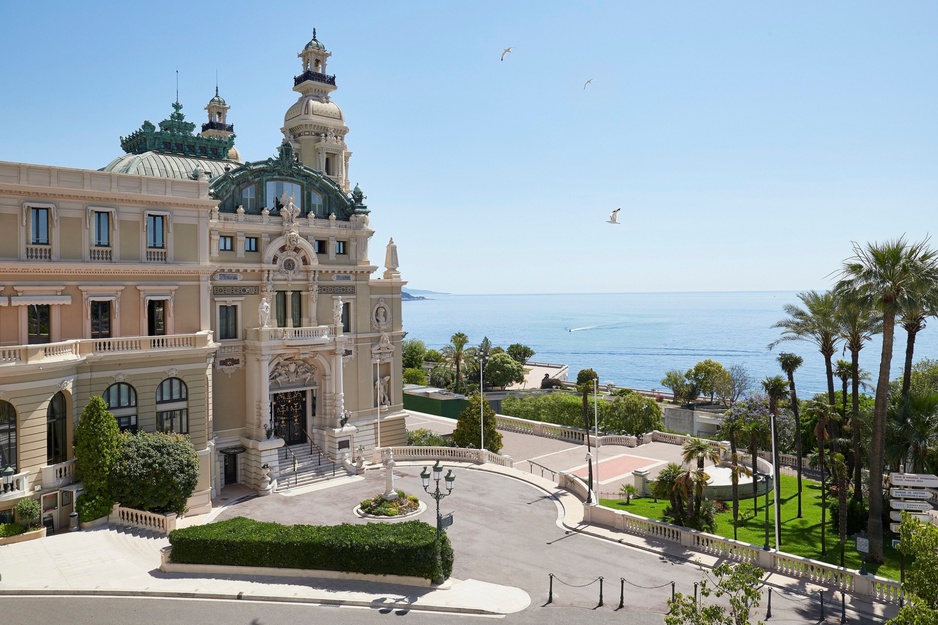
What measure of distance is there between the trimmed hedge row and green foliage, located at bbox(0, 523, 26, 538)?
6706mm

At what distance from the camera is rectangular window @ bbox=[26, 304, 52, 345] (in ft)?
94.9

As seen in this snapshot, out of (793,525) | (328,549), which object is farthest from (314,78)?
(793,525)

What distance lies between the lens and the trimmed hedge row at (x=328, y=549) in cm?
2298

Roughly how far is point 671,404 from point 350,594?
61289 mm

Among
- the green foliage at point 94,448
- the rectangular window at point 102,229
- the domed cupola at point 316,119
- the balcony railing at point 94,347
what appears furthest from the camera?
the domed cupola at point 316,119

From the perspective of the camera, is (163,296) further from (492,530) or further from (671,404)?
(671,404)

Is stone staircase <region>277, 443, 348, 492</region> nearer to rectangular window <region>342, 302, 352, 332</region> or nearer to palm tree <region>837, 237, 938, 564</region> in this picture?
rectangular window <region>342, 302, 352, 332</region>

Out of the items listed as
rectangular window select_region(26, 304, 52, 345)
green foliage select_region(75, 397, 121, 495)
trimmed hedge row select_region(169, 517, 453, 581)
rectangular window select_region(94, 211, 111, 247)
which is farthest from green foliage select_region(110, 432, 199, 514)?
rectangular window select_region(94, 211, 111, 247)

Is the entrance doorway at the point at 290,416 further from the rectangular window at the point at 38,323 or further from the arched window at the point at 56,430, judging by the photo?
the rectangular window at the point at 38,323

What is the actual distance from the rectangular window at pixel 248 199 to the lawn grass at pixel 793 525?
26.4m

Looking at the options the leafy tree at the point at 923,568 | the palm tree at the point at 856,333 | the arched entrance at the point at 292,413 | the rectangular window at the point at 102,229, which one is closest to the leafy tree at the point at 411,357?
the arched entrance at the point at 292,413

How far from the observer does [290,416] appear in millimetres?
40938

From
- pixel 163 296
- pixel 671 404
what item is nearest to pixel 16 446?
pixel 163 296

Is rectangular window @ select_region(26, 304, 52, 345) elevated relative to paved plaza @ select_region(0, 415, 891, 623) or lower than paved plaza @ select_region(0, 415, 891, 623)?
elevated
